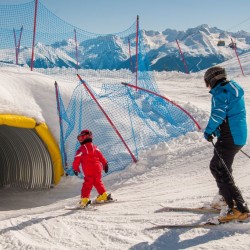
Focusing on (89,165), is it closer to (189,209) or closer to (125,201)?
(125,201)

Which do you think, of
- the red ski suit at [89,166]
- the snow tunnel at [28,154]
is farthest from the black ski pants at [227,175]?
the snow tunnel at [28,154]

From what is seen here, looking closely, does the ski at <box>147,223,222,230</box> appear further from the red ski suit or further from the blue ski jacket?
the red ski suit

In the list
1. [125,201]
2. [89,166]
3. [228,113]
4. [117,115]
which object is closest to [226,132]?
[228,113]

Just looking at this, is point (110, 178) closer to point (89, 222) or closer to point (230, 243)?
point (89, 222)

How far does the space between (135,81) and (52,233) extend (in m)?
8.37

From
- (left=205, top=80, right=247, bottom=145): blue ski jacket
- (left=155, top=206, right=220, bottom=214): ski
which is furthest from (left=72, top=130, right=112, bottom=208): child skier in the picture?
(left=205, top=80, right=247, bottom=145): blue ski jacket

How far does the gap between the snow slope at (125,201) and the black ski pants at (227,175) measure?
278mm

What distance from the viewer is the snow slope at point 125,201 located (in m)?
4.48

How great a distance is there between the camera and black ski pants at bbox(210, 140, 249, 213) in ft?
15.1

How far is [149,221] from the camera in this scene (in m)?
5.14

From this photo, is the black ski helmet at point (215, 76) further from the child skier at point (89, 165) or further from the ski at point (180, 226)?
the child skier at point (89, 165)

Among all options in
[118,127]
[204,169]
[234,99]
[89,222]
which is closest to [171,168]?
[204,169]

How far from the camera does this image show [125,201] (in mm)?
6836

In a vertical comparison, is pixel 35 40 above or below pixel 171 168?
above
